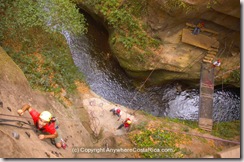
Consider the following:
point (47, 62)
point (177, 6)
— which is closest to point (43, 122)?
point (47, 62)

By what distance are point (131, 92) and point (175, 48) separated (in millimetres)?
4380

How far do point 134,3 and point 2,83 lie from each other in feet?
32.5

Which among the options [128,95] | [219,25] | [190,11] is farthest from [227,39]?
[128,95]

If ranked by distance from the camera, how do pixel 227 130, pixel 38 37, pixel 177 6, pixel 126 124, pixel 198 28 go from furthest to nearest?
1. pixel 198 28
2. pixel 38 37
3. pixel 227 130
4. pixel 177 6
5. pixel 126 124

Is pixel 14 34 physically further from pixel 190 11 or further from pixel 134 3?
pixel 190 11

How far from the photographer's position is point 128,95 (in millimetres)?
15602

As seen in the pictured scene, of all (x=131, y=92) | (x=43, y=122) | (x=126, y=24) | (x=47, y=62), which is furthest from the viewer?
(x=131, y=92)

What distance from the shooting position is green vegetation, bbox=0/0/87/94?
39.2 ft

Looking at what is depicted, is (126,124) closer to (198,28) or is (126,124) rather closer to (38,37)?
(38,37)

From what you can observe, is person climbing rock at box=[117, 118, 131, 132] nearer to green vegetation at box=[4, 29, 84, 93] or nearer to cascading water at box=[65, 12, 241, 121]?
cascading water at box=[65, 12, 241, 121]

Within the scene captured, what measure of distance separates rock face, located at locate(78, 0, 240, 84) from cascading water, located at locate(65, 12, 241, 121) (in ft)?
3.09

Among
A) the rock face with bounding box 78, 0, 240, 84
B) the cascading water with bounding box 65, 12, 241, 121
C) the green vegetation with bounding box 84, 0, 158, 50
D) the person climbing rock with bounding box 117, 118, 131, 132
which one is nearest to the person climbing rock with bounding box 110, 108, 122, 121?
the person climbing rock with bounding box 117, 118, 131, 132

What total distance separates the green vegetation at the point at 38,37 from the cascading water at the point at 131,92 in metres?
2.23

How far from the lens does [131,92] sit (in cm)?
1572
